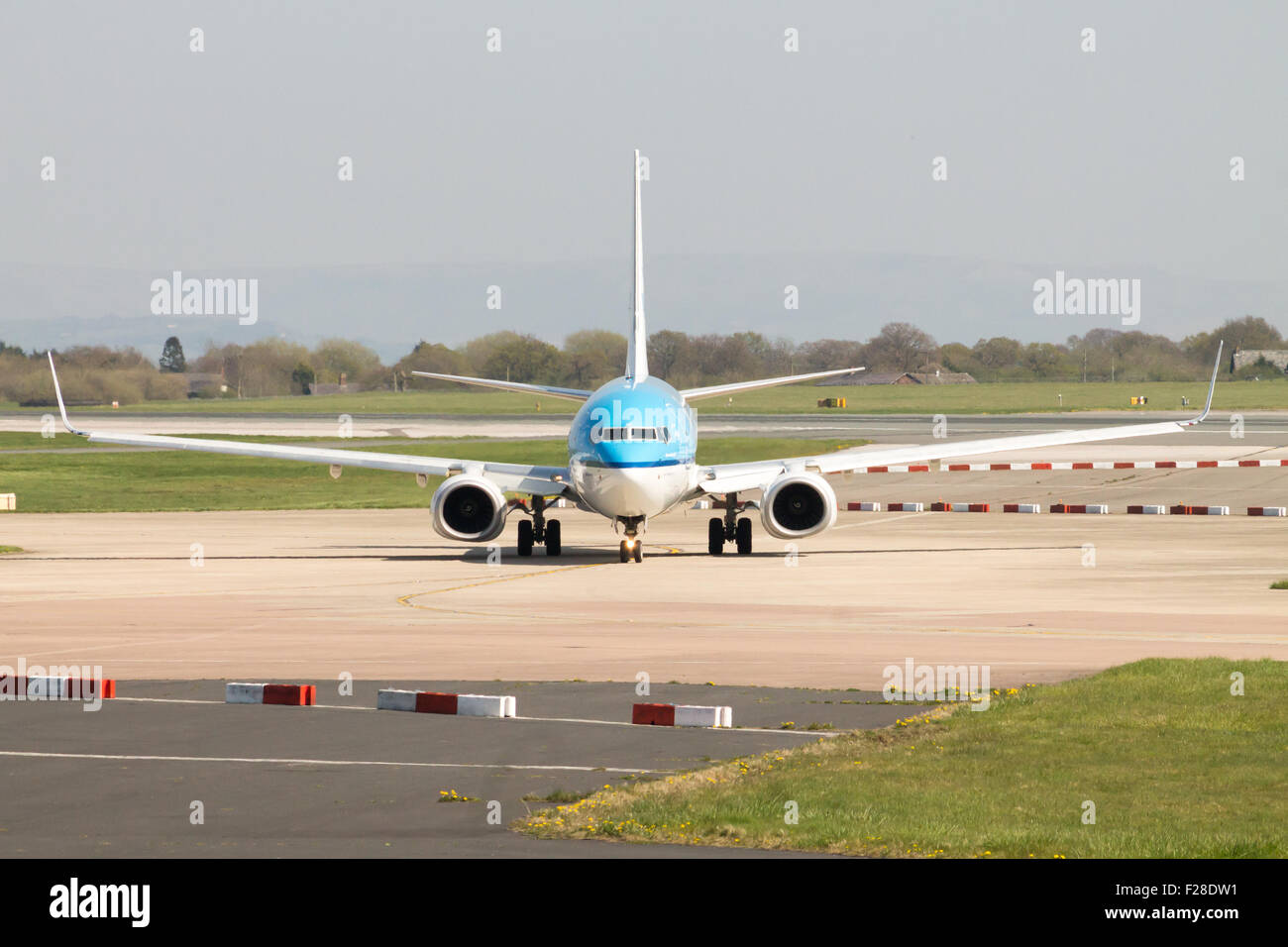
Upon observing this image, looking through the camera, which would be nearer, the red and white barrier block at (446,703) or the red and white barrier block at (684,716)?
the red and white barrier block at (684,716)

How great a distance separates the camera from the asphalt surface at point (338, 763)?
13445mm

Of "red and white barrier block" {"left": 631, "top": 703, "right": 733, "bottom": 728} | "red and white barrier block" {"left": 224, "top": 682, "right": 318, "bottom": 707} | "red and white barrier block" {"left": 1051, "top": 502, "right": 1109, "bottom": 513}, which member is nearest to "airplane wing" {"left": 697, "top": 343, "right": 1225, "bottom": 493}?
"red and white barrier block" {"left": 1051, "top": 502, "right": 1109, "bottom": 513}

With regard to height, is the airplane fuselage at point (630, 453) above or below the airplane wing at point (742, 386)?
below

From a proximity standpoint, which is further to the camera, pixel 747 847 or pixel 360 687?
pixel 360 687

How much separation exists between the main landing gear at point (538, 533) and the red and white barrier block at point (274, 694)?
23.1 metres

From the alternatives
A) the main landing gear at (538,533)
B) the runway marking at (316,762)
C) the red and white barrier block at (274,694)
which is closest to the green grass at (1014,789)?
the runway marking at (316,762)

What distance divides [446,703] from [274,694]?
2.32 meters

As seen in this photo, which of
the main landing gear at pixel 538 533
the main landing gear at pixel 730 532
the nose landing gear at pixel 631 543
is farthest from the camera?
the main landing gear at pixel 538 533

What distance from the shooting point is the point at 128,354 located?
643 feet

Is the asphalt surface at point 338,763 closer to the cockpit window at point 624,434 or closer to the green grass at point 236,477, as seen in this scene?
the cockpit window at point 624,434
